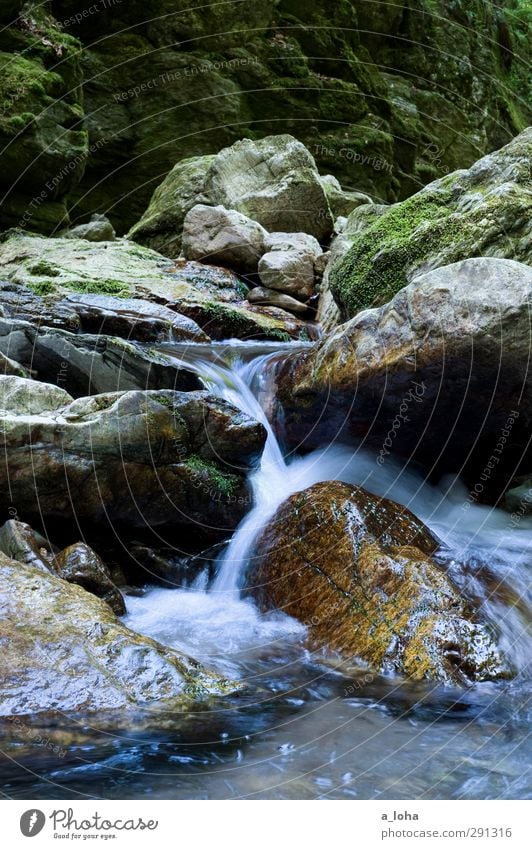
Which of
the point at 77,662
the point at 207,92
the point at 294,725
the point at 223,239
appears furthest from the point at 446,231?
the point at 207,92

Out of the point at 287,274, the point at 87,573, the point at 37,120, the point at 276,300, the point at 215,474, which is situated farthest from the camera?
the point at 37,120

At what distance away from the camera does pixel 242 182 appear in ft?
53.1

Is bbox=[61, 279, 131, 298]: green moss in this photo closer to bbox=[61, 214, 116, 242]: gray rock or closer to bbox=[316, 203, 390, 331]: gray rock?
bbox=[316, 203, 390, 331]: gray rock

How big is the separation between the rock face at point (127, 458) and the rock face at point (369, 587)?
0.71m

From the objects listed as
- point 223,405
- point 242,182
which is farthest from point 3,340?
point 242,182

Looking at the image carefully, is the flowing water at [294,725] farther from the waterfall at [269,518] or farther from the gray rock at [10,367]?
the gray rock at [10,367]

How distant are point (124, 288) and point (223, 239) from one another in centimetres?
339

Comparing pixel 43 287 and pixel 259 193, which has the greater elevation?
pixel 259 193

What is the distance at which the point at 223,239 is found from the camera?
45.6 feet

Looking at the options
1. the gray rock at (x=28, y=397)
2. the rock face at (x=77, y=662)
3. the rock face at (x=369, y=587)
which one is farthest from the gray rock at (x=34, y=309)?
the rock face at (x=77, y=662)

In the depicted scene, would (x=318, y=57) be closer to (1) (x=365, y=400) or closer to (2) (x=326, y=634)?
(1) (x=365, y=400)

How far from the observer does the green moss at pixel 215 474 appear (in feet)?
19.5

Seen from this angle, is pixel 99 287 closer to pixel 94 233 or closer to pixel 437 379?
pixel 94 233

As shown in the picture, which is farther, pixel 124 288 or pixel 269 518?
pixel 124 288
